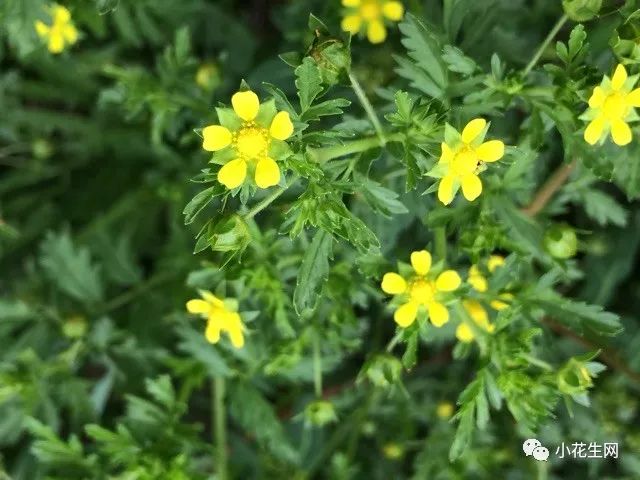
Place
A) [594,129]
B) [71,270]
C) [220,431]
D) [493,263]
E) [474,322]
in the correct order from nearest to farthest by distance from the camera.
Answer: [594,129] → [474,322] → [493,263] → [220,431] → [71,270]

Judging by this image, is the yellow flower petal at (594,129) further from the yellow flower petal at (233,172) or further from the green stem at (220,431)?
the green stem at (220,431)

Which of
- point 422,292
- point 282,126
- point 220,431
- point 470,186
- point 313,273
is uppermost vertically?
point 282,126

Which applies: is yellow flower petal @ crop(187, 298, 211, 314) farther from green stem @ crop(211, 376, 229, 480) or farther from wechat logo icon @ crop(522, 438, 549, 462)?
wechat logo icon @ crop(522, 438, 549, 462)

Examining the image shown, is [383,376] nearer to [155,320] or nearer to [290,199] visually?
[290,199]

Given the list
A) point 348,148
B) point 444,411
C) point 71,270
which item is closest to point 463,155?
point 348,148

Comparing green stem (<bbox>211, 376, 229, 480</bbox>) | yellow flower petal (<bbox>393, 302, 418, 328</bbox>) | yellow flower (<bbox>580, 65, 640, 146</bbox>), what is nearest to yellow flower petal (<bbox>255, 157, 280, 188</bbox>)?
yellow flower petal (<bbox>393, 302, 418, 328</bbox>)

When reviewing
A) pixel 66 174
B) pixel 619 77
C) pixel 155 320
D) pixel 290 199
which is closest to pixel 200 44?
pixel 66 174

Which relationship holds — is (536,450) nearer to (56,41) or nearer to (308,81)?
(308,81)
